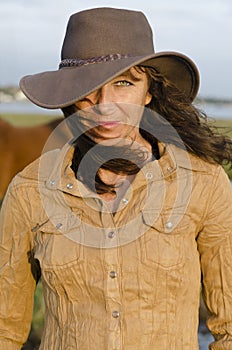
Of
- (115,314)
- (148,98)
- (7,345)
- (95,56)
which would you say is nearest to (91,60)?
(95,56)

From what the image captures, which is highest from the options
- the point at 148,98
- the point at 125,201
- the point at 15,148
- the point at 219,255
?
the point at 148,98

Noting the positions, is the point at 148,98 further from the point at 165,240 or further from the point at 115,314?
the point at 115,314

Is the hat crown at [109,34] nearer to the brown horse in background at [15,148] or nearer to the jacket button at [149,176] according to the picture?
the jacket button at [149,176]

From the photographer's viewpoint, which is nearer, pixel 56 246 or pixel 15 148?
pixel 56 246

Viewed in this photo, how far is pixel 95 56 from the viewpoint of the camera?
181 centimetres

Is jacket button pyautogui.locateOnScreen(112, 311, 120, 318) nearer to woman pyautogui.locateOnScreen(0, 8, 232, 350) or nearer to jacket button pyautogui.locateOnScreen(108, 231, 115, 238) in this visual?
woman pyautogui.locateOnScreen(0, 8, 232, 350)

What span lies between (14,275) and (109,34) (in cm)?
64

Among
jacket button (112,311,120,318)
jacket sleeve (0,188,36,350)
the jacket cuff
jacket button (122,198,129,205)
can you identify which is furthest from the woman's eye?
the jacket cuff

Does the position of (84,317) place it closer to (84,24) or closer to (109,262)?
(109,262)

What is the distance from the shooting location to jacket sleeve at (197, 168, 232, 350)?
6.02ft

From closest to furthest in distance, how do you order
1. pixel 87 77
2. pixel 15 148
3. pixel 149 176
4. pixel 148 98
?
pixel 87 77, pixel 149 176, pixel 148 98, pixel 15 148

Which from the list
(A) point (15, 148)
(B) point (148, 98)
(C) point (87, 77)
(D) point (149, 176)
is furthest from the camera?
(A) point (15, 148)

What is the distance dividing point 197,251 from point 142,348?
26 centimetres

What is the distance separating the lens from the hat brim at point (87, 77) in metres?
1.73
